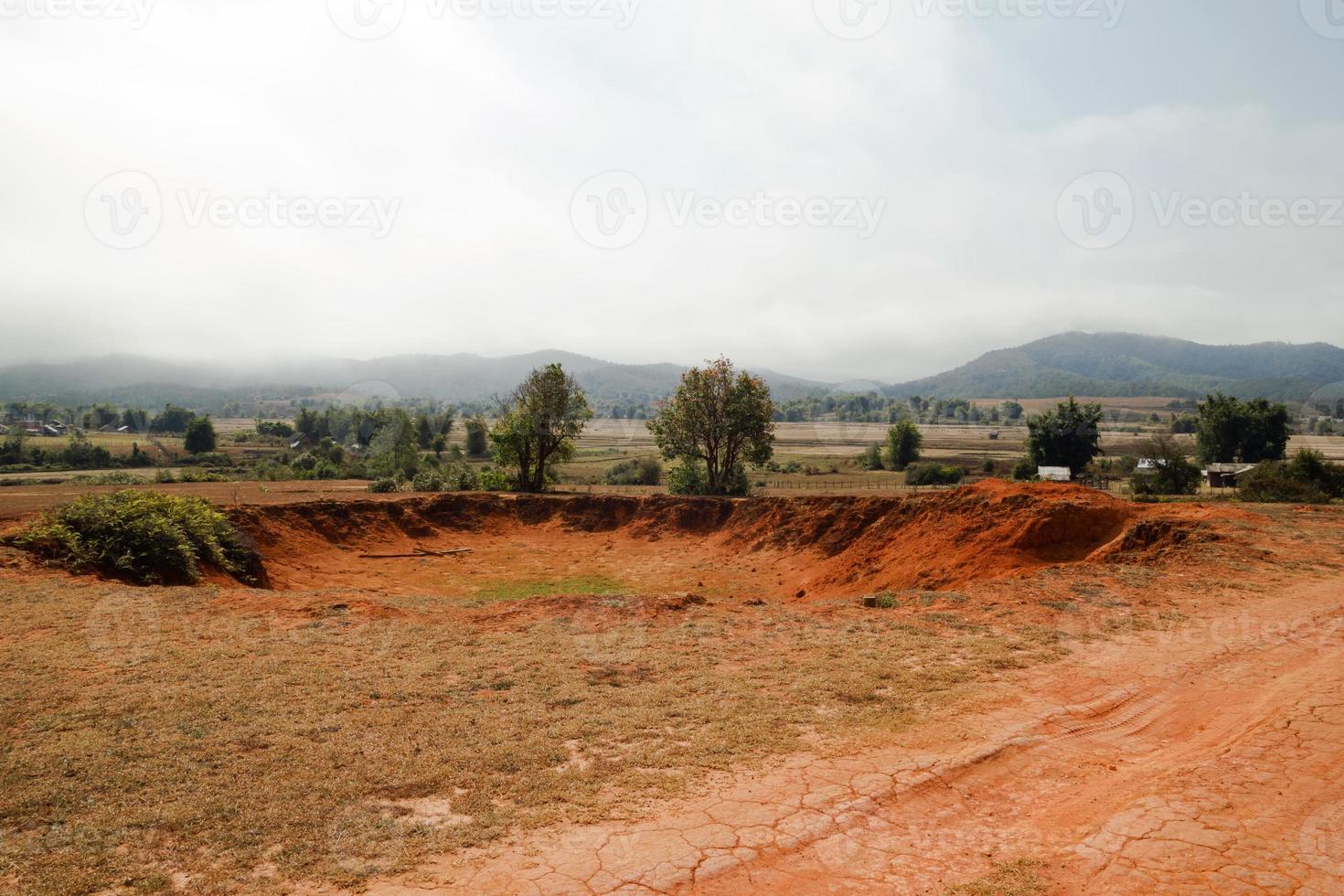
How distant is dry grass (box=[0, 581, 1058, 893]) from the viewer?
5543 millimetres

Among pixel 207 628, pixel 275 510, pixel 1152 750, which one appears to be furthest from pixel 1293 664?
pixel 275 510

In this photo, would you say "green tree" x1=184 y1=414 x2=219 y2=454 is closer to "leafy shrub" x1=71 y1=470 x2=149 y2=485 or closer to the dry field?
"leafy shrub" x1=71 y1=470 x2=149 y2=485

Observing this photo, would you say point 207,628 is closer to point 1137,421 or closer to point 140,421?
point 140,421

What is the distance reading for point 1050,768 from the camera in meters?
7.11

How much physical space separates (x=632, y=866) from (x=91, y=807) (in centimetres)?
489

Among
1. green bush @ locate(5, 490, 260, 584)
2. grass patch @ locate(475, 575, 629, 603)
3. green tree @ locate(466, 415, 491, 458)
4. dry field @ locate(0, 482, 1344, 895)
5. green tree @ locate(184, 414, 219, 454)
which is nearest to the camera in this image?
dry field @ locate(0, 482, 1344, 895)

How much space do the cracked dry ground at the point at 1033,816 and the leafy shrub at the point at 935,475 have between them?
165ft

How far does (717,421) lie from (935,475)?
2834 centimetres

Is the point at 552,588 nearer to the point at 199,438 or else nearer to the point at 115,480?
the point at 115,480

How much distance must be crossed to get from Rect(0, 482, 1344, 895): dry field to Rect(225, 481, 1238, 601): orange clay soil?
9.21 ft

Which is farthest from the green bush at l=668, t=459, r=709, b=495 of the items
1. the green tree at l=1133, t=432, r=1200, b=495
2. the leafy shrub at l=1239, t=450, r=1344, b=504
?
the leafy shrub at l=1239, t=450, r=1344, b=504

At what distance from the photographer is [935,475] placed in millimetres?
58531

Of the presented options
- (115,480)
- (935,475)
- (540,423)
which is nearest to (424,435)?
(115,480)

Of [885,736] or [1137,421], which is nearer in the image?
[885,736]
